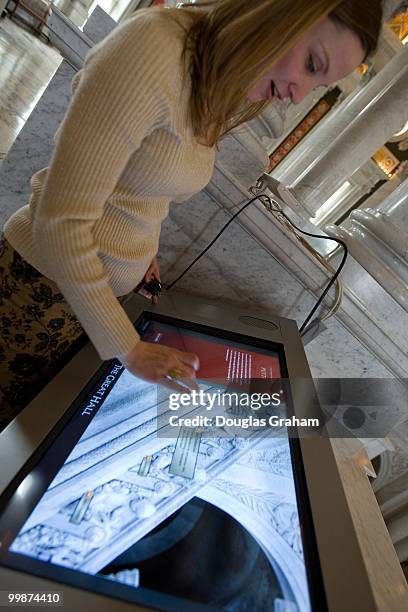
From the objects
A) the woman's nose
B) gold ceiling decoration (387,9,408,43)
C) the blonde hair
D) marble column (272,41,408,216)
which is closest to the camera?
the blonde hair

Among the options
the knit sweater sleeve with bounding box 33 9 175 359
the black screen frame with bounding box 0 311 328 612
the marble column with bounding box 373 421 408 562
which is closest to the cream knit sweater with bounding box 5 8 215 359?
the knit sweater sleeve with bounding box 33 9 175 359

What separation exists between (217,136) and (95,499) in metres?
0.64

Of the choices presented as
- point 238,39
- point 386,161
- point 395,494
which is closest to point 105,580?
point 238,39

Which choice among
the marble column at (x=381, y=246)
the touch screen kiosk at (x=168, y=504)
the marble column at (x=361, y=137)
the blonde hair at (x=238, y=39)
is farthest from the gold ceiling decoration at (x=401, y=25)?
the touch screen kiosk at (x=168, y=504)

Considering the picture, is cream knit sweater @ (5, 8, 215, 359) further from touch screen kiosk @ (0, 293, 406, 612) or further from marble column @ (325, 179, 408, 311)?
marble column @ (325, 179, 408, 311)

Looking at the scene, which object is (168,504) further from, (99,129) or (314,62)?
(314,62)

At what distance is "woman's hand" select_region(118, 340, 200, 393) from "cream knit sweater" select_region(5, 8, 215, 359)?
1.2 inches

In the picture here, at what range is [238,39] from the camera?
0.57 meters

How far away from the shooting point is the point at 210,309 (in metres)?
1.37

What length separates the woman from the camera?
54 centimetres

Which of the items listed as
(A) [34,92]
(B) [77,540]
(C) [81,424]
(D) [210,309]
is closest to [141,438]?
(C) [81,424]

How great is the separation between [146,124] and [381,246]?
1.74m

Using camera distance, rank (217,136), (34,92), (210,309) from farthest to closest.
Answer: (34,92) < (210,309) < (217,136)

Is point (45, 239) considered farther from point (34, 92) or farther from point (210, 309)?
point (34, 92)
